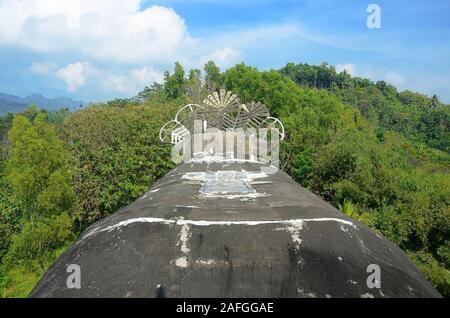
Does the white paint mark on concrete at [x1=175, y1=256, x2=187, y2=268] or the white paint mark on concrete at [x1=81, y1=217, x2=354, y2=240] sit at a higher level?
the white paint mark on concrete at [x1=81, y1=217, x2=354, y2=240]

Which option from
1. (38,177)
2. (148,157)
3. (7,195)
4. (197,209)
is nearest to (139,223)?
(197,209)

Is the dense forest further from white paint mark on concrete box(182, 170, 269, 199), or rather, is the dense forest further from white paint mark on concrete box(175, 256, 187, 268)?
white paint mark on concrete box(175, 256, 187, 268)

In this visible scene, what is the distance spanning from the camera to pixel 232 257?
3.13 metres

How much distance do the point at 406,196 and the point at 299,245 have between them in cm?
1137

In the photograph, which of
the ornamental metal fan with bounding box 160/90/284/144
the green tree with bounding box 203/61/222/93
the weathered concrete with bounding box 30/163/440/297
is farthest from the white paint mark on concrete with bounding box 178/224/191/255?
the green tree with bounding box 203/61/222/93

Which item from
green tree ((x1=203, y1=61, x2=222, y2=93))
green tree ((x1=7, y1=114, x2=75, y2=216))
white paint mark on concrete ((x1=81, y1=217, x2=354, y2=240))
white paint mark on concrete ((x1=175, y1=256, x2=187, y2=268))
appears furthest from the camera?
green tree ((x1=203, y1=61, x2=222, y2=93))

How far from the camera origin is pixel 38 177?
427 inches

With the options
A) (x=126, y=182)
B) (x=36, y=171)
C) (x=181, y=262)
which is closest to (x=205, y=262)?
(x=181, y=262)

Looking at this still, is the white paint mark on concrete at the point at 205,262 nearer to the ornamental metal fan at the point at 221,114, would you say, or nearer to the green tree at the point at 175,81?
the ornamental metal fan at the point at 221,114

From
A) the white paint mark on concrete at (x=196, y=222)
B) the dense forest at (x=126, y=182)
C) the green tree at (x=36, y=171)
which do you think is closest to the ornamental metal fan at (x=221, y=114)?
the dense forest at (x=126, y=182)

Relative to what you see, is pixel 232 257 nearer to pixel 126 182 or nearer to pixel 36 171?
pixel 36 171

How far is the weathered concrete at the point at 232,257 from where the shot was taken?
2824 mm

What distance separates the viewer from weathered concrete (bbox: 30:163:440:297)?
2824mm
